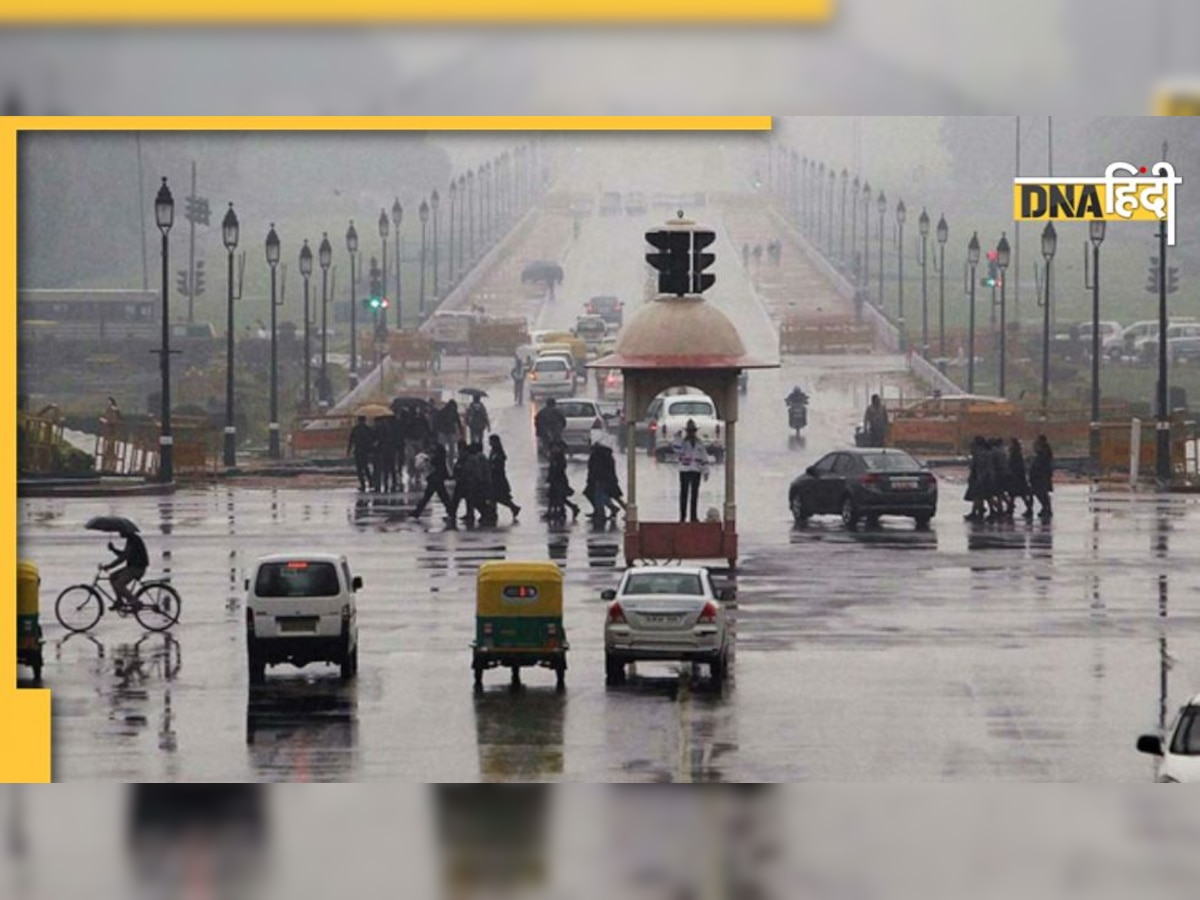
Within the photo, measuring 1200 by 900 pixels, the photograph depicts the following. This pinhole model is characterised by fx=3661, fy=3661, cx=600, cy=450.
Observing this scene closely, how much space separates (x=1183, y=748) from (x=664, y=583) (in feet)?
31.5

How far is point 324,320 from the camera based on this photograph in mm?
48344

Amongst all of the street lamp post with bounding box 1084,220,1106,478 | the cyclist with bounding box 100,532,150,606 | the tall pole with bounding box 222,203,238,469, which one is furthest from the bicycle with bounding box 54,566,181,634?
the street lamp post with bounding box 1084,220,1106,478

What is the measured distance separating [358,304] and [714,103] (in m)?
14.1

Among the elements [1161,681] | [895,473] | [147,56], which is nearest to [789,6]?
[147,56]

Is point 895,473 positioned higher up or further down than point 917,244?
further down

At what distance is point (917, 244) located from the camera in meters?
48.8

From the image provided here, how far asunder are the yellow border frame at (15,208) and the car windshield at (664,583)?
19.8ft

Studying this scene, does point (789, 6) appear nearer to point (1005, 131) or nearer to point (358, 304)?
point (1005, 131)

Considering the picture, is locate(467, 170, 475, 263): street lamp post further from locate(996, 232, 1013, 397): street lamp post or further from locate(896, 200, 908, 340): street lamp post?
locate(996, 232, 1013, 397): street lamp post

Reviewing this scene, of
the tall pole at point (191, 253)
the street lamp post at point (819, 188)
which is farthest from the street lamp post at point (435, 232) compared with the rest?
the street lamp post at point (819, 188)

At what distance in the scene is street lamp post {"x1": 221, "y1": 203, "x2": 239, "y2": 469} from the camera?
43.0 meters

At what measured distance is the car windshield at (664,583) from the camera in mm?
37594

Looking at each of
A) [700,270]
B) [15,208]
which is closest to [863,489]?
[700,270]

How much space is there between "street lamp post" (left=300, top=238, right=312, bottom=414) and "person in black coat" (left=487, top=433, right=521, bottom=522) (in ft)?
12.3
